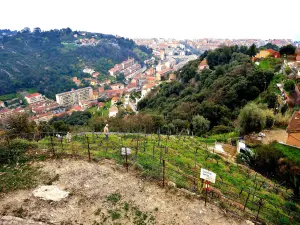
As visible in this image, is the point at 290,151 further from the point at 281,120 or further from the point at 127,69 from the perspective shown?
the point at 127,69

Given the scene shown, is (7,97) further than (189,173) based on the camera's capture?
Yes

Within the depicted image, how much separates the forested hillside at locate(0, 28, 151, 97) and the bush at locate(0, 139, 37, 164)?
79.4 m

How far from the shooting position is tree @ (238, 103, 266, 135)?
18.5m

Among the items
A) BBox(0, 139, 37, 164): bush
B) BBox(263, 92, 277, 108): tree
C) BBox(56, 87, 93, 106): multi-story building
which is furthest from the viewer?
BBox(56, 87, 93, 106): multi-story building

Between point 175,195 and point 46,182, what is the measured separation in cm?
485

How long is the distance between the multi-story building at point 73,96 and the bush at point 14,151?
236ft

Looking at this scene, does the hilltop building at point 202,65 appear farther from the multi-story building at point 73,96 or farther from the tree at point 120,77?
the tree at point 120,77

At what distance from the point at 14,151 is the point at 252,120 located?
54.6 feet

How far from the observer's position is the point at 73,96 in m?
82.1

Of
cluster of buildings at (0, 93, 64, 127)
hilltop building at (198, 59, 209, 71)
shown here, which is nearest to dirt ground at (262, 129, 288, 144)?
hilltop building at (198, 59, 209, 71)

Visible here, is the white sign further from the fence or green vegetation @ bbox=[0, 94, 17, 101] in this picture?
green vegetation @ bbox=[0, 94, 17, 101]

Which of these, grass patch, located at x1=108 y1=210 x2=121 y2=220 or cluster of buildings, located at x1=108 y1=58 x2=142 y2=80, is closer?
grass patch, located at x1=108 y1=210 x2=121 y2=220

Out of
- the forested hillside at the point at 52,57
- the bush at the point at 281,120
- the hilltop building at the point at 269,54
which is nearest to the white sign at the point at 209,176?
the bush at the point at 281,120

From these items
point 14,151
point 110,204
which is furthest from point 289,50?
point 14,151
